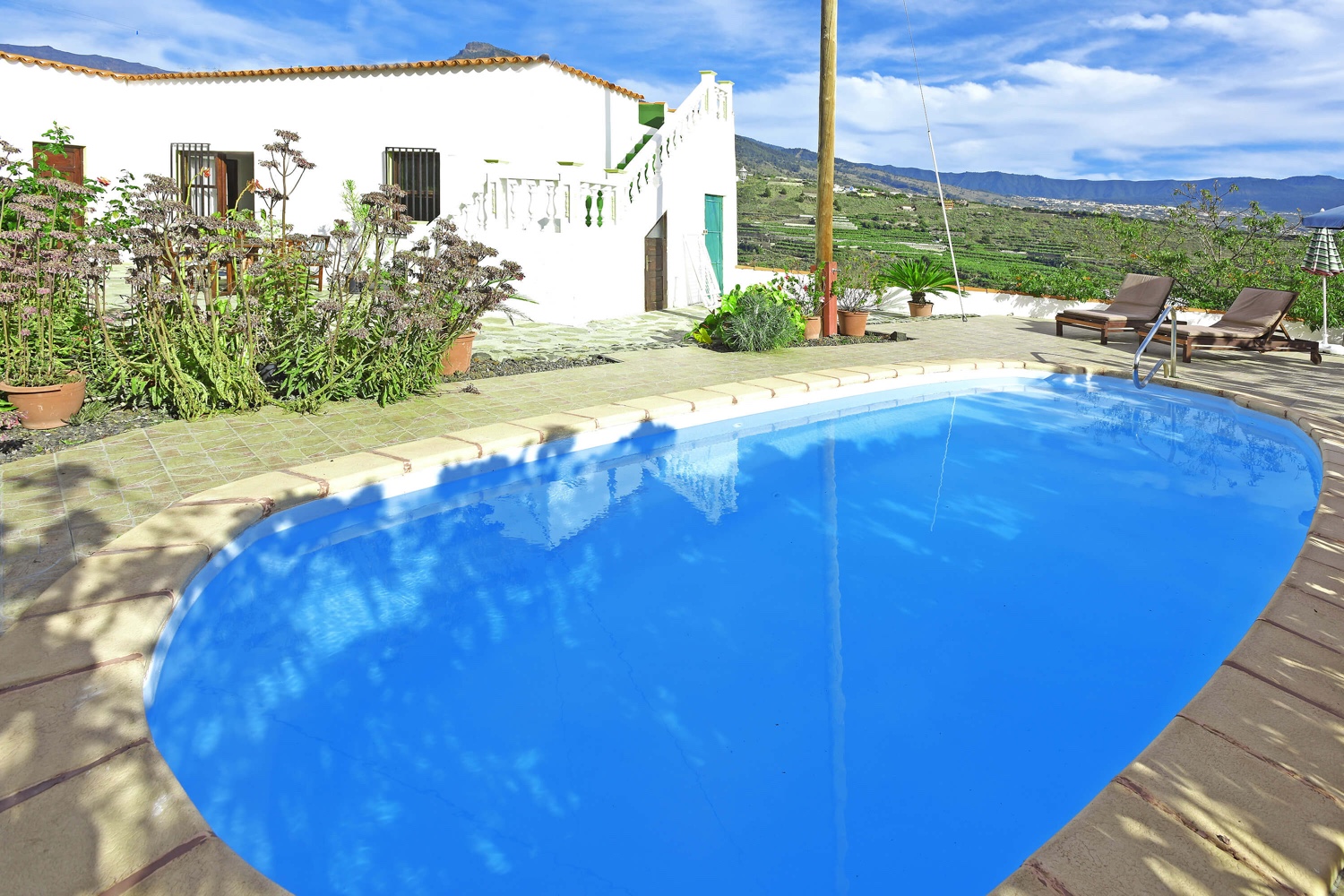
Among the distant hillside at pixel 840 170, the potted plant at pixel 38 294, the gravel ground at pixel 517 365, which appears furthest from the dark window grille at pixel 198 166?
the distant hillside at pixel 840 170

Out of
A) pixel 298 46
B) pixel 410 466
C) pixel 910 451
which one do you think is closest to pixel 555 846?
pixel 410 466

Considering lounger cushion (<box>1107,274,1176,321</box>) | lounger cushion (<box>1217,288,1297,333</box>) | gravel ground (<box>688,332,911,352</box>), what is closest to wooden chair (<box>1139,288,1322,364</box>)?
lounger cushion (<box>1217,288,1297,333</box>)

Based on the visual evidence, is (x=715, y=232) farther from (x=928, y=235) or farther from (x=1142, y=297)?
(x=928, y=235)

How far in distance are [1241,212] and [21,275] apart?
57.0 ft

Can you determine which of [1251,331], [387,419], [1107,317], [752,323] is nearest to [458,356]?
[387,419]

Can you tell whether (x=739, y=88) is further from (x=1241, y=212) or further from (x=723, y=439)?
(x=723, y=439)

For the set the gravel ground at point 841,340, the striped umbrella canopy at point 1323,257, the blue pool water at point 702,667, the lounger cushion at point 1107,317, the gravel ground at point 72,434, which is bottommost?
the blue pool water at point 702,667

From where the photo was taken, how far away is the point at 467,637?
13.9 feet

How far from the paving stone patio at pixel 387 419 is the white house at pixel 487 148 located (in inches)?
62.1

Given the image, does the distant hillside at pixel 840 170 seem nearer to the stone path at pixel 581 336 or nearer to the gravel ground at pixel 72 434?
the stone path at pixel 581 336

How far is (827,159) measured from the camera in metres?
12.3

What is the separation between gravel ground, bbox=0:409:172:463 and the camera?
5.47 m

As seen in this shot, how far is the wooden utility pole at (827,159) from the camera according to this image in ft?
39.6

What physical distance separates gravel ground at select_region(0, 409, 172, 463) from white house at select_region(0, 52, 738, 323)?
699cm
